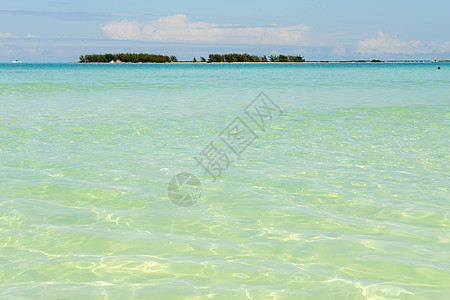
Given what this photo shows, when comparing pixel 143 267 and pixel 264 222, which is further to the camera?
pixel 264 222

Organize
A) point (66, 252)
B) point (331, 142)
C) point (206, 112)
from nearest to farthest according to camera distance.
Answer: point (66, 252) < point (331, 142) < point (206, 112)

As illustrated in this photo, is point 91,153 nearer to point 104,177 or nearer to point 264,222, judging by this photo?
point 104,177

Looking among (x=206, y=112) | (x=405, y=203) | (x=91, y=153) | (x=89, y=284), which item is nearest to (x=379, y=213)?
(x=405, y=203)

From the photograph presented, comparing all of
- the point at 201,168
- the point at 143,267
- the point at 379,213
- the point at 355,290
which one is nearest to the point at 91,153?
the point at 201,168

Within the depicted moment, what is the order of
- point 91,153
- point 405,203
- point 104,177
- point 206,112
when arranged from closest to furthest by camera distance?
point 405,203 < point 104,177 < point 91,153 < point 206,112

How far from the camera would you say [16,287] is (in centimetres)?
382

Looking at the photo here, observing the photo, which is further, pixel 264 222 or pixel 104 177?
pixel 104 177

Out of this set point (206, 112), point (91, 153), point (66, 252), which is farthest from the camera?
point (206, 112)

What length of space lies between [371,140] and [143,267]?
300 inches

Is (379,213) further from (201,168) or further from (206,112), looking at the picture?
(206,112)

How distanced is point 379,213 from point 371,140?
16.8 feet

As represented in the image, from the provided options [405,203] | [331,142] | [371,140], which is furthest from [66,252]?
[371,140]

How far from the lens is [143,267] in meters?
4.22

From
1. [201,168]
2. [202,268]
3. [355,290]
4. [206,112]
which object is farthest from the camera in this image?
[206,112]
